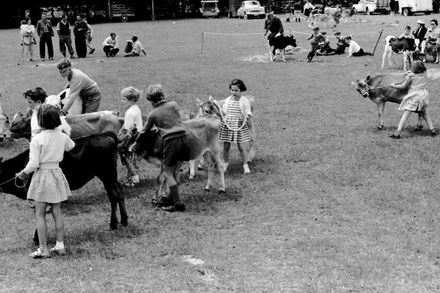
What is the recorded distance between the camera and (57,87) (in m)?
20.0

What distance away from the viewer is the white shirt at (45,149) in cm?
670

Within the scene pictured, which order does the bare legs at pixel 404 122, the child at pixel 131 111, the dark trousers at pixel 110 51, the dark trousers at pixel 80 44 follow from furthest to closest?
the dark trousers at pixel 110 51
the dark trousers at pixel 80 44
the bare legs at pixel 404 122
the child at pixel 131 111

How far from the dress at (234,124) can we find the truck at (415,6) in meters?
43.0

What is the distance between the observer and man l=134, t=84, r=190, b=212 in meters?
8.27

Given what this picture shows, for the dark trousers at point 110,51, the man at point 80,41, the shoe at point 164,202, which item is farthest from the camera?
the dark trousers at point 110,51

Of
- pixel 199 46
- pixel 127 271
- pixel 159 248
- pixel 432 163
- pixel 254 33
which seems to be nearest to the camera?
pixel 127 271

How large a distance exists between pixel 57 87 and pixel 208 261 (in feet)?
48.1

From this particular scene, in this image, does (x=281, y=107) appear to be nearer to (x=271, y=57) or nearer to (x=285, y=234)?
(x=285, y=234)

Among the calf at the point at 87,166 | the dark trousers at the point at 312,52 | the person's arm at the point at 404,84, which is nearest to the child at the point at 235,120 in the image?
the calf at the point at 87,166

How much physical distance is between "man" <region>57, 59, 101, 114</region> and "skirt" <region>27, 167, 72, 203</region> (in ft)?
9.22

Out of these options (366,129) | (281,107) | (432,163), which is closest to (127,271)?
(432,163)

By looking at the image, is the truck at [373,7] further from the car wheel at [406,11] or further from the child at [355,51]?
the child at [355,51]

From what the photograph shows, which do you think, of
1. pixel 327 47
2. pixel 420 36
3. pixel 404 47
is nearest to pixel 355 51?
pixel 327 47

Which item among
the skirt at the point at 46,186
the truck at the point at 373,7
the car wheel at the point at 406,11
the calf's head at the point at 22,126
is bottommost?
the skirt at the point at 46,186
